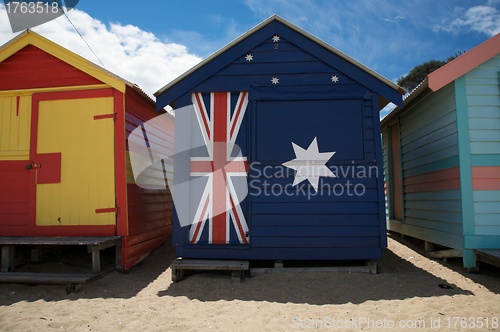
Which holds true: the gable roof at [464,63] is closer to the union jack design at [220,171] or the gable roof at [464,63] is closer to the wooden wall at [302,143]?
the wooden wall at [302,143]

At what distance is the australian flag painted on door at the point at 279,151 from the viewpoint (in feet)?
19.5

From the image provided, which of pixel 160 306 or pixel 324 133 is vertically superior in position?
pixel 324 133

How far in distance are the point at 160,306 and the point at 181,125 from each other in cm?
300

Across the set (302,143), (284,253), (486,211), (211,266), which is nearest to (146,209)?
(211,266)

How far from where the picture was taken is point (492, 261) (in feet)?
17.9

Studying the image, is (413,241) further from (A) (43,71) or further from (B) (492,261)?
(A) (43,71)

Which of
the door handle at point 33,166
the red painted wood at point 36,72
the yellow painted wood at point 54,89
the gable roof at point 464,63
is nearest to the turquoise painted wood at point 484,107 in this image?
the gable roof at point 464,63

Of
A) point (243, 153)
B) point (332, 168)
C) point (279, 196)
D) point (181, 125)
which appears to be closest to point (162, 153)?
point (181, 125)

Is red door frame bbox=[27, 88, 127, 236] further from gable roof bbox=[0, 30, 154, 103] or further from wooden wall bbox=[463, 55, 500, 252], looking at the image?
wooden wall bbox=[463, 55, 500, 252]

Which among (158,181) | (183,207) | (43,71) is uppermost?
(43,71)

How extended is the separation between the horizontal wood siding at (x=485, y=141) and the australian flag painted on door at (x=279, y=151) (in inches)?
56.4

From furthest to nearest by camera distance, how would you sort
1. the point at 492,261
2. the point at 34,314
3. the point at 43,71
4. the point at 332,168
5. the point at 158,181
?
1. the point at 158,181
2. the point at 43,71
3. the point at 332,168
4. the point at 492,261
5. the point at 34,314

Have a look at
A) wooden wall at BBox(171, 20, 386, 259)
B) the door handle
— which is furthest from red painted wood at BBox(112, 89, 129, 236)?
the door handle

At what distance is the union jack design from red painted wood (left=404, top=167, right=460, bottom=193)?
3750 millimetres
